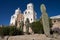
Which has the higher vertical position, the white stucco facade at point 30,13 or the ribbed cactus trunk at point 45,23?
the white stucco facade at point 30,13

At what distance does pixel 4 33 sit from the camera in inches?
545

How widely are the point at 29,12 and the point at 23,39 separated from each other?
35118mm

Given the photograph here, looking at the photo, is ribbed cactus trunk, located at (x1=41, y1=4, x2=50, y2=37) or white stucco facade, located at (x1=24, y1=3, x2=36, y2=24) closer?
ribbed cactus trunk, located at (x1=41, y1=4, x2=50, y2=37)

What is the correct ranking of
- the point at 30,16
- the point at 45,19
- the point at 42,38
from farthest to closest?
the point at 30,16, the point at 45,19, the point at 42,38

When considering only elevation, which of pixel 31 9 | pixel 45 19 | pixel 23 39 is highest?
pixel 31 9

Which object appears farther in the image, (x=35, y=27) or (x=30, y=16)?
(x=30, y=16)

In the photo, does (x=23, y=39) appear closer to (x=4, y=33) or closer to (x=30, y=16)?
(x=4, y=33)

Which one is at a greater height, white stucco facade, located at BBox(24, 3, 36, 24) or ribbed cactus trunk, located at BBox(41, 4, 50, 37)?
white stucco facade, located at BBox(24, 3, 36, 24)

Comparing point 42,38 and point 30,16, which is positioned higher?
point 30,16

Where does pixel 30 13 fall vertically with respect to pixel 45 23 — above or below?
above

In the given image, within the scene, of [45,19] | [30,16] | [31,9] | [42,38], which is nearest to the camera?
[42,38]

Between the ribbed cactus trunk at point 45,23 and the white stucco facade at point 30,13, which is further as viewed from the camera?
the white stucco facade at point 30,13

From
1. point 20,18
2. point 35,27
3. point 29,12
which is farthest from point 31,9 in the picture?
point 35,27

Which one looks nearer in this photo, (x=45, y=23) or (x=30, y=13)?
(x=45, y=23)
